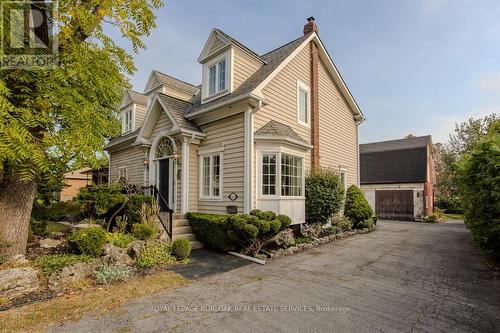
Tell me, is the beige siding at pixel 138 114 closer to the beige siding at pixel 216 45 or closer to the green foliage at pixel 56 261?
the beige siding at pixel 216 45

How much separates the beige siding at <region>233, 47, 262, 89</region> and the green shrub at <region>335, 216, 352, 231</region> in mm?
8099

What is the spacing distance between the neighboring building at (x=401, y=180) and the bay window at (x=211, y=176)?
58.5ft

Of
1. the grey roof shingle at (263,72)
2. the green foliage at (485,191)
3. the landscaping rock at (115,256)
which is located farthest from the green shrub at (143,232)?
the green foliage at (485,191)

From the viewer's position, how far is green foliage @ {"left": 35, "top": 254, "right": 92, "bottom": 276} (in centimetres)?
558

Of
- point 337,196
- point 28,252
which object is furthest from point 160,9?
point 337,196

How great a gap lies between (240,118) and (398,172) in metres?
19.0

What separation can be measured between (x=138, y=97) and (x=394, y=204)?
71.7 feet

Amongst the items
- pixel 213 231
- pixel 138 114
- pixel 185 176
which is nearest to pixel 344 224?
pixel 213 231

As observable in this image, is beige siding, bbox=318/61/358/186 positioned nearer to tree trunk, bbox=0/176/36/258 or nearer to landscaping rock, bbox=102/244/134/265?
landscaping rock, bbox=102/244/134/265

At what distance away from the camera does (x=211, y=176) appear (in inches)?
400

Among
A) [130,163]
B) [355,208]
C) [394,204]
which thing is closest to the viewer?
[355,208]

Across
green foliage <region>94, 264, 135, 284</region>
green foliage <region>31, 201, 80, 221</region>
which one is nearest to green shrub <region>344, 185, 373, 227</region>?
green foliage <region>94, 264, 135, 284</region>

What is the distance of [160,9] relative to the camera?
6953 mm

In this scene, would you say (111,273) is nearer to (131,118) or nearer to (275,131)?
(275,131)
